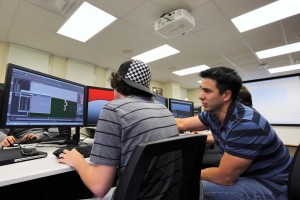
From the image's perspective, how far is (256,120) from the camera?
1025 millimetres

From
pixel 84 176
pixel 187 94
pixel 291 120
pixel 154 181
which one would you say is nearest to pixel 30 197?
pixel 84 176

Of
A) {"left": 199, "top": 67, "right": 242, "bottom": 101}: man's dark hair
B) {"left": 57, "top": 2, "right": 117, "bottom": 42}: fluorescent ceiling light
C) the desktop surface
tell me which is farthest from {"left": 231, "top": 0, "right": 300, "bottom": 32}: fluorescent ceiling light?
the desktop surface

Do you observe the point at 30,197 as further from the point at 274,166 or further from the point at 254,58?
the point at 254,58

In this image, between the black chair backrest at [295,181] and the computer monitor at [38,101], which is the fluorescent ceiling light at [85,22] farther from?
the black chair backrest at [295,181]

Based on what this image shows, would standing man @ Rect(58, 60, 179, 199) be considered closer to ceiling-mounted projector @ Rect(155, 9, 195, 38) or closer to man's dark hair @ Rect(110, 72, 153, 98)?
man's dark hair @ Rect(110, 72, 153, 98)

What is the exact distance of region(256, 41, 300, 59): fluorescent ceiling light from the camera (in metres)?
4.44

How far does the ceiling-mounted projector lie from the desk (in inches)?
98.4

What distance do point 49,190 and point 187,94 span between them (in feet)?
29.1

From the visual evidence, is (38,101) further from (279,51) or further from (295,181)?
(279,51)

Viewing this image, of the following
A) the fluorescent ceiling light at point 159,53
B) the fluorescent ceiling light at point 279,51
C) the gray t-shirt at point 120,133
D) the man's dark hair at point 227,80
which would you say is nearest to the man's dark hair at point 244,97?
the man's dark hair at point 227,80

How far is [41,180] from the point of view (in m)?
1.28

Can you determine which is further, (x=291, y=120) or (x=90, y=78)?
(x=90, y=78)

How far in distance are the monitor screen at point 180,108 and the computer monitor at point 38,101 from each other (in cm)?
147

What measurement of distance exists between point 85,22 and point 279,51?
4753 mm
